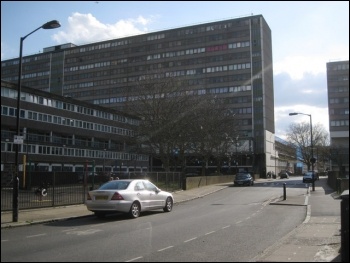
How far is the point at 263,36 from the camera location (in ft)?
350

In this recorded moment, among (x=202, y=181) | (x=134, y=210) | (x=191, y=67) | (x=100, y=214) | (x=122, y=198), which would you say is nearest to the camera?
(x=122, y=198)

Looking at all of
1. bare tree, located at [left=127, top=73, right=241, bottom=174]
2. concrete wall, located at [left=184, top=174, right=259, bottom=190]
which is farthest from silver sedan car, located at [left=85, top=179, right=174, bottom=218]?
bare tree, located at [left=127, top=73, right=241, bottom=174]

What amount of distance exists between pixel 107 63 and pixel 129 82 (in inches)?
430

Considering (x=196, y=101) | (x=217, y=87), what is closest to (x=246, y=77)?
(x=217, y=87)

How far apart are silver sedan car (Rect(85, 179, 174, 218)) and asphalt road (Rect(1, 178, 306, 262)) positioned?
1.31 ft

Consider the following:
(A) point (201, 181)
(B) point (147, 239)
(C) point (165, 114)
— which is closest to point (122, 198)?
(B) point (147, 239)

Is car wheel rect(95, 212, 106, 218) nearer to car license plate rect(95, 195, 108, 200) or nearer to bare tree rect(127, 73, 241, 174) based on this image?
car license plate rect(95, 195, 108, 200)

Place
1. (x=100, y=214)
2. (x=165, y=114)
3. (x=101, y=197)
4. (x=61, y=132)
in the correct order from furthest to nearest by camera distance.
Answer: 1. (x=61, y=132)
2. (x=165, y=114)
3. (x=100, y=214)
4. (x=101, y=197)

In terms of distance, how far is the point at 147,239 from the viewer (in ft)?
33.8

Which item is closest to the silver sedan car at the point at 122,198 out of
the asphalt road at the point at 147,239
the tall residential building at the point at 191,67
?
the asphalt road at the point at 147,239

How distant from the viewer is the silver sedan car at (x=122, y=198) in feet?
48.0

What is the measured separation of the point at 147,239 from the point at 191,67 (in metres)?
104

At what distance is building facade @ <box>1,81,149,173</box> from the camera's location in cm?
5306

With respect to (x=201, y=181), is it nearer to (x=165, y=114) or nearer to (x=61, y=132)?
(x=165, y=114)
